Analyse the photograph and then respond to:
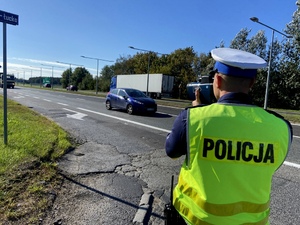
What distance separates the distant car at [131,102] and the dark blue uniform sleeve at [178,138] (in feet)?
40.9

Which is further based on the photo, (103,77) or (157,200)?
(103,77)

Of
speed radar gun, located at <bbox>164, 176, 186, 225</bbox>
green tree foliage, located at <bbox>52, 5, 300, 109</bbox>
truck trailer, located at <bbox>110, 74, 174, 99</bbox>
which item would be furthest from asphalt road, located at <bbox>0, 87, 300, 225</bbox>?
truck trailer, located at <bbox>110, 74, 174, 99</bbox>

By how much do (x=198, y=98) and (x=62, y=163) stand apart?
4276 mm

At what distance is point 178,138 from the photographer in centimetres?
154

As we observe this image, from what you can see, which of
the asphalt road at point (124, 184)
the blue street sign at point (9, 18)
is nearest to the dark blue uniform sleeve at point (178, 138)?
the asphalt road at point (124, 184)

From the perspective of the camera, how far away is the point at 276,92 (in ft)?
106

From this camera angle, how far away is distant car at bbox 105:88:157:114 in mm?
14175

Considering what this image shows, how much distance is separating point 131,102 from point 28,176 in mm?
10421

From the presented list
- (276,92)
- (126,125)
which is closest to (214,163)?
(126,125)

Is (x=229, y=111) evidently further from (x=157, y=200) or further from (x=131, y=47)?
(x=131, y=47)

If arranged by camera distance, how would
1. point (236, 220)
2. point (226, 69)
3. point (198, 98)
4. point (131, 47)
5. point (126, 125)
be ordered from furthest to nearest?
point (131, 47) < point (126, 125) < point (198, 98) < point (226, 69) < point (236, 220)

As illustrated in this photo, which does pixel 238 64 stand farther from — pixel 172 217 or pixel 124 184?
pixel 124 184

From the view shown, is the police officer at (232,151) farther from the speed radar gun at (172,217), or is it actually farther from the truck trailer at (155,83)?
the truck trailer at (155,83)

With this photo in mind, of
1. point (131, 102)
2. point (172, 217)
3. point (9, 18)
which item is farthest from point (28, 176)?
point (131, 102)
